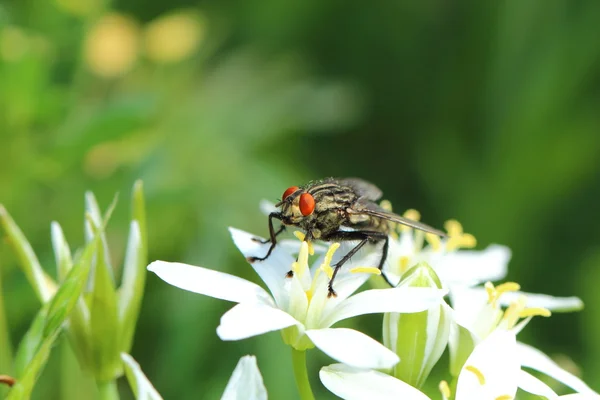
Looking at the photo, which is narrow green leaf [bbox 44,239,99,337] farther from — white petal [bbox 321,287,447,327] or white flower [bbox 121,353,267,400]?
white petal [bbox 321,287,447,327]

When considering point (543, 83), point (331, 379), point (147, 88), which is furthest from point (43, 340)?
point (543, 83)

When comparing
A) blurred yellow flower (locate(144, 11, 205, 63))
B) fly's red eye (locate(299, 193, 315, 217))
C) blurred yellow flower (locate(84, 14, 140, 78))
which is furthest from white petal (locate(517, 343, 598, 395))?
blurred yellow flower (locate(144, 11, 205, 63))

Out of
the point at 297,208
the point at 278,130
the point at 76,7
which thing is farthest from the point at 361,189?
the point at 278,130

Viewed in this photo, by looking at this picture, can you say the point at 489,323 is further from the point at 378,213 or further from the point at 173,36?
the point at 173,36

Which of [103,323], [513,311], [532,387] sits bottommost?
[103,323]

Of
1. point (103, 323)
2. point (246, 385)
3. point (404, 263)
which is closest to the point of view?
point (246, 385)

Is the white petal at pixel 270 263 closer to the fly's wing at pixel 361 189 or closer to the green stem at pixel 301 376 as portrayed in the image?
the green stem at pixel 301 376
